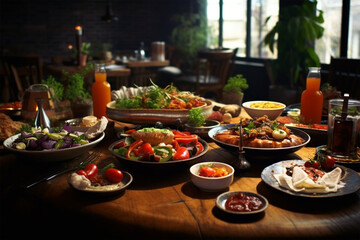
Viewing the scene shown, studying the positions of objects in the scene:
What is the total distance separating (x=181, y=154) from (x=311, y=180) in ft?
1.42

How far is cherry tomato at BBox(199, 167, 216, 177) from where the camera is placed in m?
1.22

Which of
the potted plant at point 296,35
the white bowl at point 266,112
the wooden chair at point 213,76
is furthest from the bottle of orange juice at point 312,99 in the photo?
the wooden chair at point 213,76

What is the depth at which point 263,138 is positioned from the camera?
58.2 inches

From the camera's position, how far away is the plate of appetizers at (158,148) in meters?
1.32

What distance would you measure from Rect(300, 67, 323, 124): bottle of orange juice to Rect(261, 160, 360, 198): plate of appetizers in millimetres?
646

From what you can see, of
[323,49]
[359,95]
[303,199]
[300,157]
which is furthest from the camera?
[323,49]

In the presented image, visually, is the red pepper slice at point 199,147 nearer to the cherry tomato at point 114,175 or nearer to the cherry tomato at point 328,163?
the cherry tomato at point 114,175

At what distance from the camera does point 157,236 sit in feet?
3.35

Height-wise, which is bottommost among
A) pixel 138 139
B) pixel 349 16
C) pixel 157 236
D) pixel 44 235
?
pixel 44 235

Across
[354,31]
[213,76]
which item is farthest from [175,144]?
[213,76]

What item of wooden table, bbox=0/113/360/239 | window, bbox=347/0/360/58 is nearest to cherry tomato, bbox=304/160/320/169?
wooden table, bbox=0/113/360/239

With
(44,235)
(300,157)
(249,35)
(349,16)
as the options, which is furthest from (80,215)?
(249,35)

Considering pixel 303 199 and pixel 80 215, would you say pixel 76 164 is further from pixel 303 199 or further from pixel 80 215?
pixel 303 199

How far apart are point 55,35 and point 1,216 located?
7.40 m
